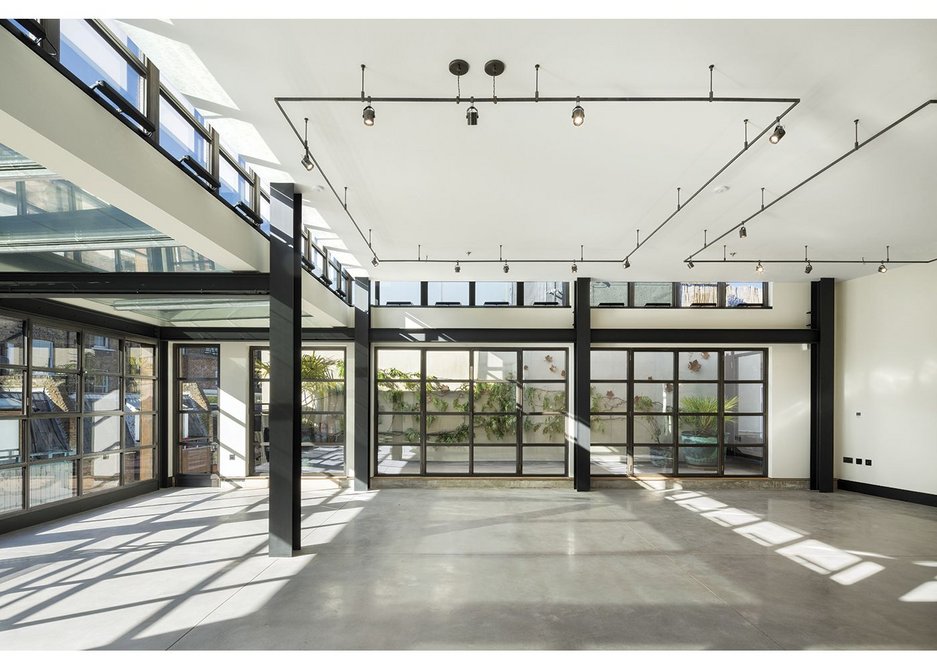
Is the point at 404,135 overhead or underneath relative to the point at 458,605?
overhead

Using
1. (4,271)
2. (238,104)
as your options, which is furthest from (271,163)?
(4,271)

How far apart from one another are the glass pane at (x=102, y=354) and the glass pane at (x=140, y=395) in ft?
1.88

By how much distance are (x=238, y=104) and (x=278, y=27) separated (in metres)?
1.27

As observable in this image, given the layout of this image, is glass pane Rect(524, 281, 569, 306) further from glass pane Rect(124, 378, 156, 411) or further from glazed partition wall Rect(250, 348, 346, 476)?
glass pane Rect(124, 378, 156, 411)

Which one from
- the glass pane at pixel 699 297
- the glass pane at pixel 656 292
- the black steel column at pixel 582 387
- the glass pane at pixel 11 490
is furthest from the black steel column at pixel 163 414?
the glass pane at pixel 699 297

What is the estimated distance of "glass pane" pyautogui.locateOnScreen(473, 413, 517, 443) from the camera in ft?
40.2

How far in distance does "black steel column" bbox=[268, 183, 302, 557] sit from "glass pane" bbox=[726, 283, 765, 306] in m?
9.61

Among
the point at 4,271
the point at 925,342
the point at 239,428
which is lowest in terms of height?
the point at 239,428

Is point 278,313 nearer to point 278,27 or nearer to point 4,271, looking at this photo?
point 4,271

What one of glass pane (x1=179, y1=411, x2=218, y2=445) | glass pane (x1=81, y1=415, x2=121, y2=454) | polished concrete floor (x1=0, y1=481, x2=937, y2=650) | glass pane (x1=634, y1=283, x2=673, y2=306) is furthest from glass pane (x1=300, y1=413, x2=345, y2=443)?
glass pane (x1=634, y1=283, x2=673, y2=306)

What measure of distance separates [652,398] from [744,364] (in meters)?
2.18

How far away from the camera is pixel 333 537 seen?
788cm

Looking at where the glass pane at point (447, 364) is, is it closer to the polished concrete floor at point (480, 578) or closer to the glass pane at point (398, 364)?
the glass pane at point (398, 364)

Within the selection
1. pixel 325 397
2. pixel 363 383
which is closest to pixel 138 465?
pixel 325 397
